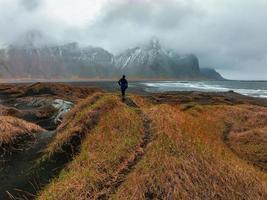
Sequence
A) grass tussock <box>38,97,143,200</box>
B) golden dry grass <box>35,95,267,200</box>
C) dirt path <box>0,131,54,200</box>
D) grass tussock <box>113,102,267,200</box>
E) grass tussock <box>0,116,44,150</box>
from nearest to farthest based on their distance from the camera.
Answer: grass tussock <box>113,102,267,200</box>
golden dry grass <box>35,95,267,200</box>
grass tussock <box>38,97,143,200</box>
dirt path <box>0,131,54,200</box>
grass tussock <box>0,116,44,150</box>

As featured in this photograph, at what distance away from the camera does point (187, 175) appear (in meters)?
14.1

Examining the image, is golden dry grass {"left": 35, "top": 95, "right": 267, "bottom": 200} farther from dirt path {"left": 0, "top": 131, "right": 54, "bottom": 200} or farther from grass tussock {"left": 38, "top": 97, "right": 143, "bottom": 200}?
dirt path {"left": 0, "top": 131, "right": 54, "bottom": 200}

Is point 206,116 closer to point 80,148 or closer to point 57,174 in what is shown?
point 80,148

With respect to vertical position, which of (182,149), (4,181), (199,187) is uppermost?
(182,149)

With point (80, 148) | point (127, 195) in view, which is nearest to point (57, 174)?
point (80, 148)

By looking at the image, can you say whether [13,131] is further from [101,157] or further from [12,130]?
[101,157]

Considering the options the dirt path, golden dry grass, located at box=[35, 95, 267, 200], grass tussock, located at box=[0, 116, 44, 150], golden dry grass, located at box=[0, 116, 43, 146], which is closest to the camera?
golden dry grass, located at box=[35, 95, 267, 200]

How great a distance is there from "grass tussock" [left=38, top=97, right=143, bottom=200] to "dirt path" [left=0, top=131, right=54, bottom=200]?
4.41 ft

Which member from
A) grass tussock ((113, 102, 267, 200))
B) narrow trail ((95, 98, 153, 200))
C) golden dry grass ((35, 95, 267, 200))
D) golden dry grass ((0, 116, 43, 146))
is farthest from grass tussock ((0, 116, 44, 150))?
grass tussock ((113, 102, 267, 200))

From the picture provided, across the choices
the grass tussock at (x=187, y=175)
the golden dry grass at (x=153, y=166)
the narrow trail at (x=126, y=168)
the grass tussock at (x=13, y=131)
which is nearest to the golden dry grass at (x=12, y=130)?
the grass tussock at (x=13, y=131)

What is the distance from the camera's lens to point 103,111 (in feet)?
71.6

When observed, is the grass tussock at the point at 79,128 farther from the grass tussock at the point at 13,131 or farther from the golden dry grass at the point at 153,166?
the grass tussock at the point at 13,131

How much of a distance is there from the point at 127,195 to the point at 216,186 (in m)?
3.50

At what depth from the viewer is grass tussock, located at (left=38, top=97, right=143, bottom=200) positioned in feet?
45.1
